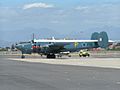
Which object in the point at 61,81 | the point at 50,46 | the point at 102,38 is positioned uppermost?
the point at 102,38

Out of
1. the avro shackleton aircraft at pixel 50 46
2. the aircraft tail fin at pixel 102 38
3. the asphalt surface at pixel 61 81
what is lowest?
the asphalt surface at pixel 61 81

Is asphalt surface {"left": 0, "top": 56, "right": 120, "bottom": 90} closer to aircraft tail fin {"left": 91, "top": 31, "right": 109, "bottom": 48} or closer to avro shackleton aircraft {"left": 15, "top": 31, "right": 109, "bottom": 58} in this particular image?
avro shackleton aircraft {"left": 15, "top": 31, "right": 109, "bottom": 58}

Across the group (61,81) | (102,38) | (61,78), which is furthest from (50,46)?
(61,81)

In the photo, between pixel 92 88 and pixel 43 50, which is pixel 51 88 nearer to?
pixel 92 88

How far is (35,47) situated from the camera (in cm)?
7606

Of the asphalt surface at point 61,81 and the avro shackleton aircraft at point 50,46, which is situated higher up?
the avro shackleton aircraft at point 50,46

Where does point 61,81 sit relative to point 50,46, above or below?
below

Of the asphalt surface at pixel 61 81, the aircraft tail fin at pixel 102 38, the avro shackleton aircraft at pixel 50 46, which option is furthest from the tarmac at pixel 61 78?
the aircraft tail fin at pixel 102 38

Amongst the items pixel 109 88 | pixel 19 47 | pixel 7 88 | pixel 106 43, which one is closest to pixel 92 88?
pixel 109 88

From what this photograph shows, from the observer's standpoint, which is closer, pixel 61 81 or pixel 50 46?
pixel 61 81

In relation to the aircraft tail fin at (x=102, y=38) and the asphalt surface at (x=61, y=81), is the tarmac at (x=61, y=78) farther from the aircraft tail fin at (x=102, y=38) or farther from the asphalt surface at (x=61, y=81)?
the aircraft tail fin at (x=102, y=38)

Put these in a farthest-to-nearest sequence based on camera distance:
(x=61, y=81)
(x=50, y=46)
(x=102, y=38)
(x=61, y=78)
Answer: (x=102, y=38), (x=50, y=46), (x=61, y=78), (x=61, y=81)

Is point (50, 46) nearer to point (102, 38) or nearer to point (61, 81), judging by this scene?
point (102, 38)

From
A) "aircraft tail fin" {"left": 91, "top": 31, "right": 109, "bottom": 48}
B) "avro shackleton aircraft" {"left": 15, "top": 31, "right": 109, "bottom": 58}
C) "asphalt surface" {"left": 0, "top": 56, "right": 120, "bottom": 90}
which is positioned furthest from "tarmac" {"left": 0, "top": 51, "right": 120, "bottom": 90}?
"aircraft tail fin" {"left": 91, "top": 31, "right": 109, "bottom": 48}
